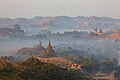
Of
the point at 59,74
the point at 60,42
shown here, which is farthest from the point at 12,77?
the point at 60,42

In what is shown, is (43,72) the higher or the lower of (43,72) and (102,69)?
the higher

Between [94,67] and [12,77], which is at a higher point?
[12,77]

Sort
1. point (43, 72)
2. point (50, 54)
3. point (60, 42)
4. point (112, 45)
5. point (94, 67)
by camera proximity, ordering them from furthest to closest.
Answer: point (60, 42) → point (112, 45) → point (50, 54) → point (94, 67) → point (43, 72)

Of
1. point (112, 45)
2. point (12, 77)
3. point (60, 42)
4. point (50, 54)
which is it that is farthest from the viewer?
point (60, 42)

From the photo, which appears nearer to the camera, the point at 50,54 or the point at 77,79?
the point at 77,79

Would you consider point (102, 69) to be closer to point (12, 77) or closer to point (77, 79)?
point (77, 79)

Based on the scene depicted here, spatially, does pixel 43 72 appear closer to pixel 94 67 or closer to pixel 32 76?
pixel 32 76

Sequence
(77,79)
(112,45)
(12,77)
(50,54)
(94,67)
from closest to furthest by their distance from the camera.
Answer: (12,77) < (77,79) < (94,67) < (50,54) < (112,45)

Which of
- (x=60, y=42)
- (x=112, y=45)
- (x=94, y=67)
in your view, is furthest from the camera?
(x=60, y=42)

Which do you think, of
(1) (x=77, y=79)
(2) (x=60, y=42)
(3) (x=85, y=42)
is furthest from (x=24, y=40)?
(1) (x=77, y=79)
